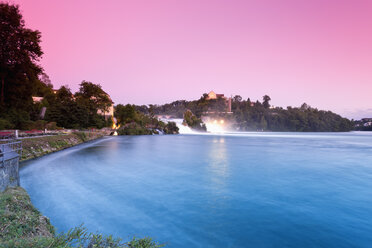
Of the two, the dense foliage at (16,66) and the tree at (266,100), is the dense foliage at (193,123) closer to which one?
the dense foliage at (16,66)

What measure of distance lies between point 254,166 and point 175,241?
13958 mm

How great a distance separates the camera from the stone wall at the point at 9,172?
8.98 m

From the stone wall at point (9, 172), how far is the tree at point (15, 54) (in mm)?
21355

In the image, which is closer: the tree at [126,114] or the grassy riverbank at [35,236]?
the grassy riverbank at [35,236]

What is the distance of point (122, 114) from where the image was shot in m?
82.4

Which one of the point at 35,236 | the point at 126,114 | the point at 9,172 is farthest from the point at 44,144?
the point at 126,114

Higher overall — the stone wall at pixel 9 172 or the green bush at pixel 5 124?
the green bush at pixel 5 124

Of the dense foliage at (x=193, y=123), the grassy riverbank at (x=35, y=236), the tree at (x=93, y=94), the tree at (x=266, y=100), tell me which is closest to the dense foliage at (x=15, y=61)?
the grassy riverbank at (x=35, y=236)

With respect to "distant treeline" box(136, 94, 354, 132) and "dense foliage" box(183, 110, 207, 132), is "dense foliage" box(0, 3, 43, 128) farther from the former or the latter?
"distant treeline" box(136, 94, 354, 132)

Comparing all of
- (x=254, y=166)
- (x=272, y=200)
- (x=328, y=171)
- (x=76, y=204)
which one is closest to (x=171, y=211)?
(x=76, y=204)

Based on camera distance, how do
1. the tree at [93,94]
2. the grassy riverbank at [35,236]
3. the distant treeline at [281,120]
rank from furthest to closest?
the distant treeline at [281,120]
the tree at [93,94]
the grassy riverbank at [35,236]

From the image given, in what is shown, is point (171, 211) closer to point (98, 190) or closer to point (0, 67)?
point (98, 190)

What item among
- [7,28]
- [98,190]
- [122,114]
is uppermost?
[7,28]

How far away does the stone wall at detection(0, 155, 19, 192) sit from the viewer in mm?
8984
